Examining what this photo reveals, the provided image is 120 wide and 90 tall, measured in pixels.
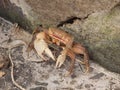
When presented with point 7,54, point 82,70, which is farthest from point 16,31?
point 82,70

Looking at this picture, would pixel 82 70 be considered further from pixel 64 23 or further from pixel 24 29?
pixel 24 29

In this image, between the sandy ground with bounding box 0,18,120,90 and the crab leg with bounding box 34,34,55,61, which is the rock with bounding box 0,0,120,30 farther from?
the sandy ground with bounding box 0,18,120,90

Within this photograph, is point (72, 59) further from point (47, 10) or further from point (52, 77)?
point (47, 10)

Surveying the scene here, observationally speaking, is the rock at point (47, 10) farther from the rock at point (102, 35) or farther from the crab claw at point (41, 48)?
the crab claw at point (41, 48)

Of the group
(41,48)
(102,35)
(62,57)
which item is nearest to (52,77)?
(62,57)

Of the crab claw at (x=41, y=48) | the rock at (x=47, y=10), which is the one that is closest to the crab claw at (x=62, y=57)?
the crab claw at (x=41, y=48)

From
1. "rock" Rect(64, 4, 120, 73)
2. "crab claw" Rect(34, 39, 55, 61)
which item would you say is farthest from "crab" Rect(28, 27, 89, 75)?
"rock" Rect(64, 4, 120, 73)

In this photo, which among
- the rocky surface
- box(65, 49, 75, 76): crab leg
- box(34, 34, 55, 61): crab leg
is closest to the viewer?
the rocky surface
